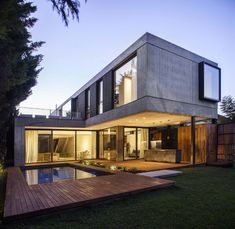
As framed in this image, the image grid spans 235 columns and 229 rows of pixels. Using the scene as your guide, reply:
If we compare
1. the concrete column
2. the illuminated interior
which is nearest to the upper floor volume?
the concrete column

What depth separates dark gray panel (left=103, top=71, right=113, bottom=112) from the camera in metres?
12.5

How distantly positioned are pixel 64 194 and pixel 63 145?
11.2 meters

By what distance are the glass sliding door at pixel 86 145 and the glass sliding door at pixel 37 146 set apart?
2.41m

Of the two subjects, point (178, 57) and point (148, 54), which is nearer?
point (148, 54)

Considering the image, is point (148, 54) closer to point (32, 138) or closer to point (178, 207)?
point (178, 207)

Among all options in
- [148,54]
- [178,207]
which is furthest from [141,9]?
[178,207]

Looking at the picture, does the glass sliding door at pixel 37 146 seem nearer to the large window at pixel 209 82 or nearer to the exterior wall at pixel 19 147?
the exterior wall at pixel 19 147

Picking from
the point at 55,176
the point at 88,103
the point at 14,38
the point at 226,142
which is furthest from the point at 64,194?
the point at 88,103

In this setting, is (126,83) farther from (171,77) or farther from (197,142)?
(197,142)

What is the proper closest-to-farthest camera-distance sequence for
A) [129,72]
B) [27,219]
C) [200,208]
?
[27,219] → [200,208] → [129,72]

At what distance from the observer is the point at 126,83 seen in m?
11.0

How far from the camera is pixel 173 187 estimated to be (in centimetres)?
600

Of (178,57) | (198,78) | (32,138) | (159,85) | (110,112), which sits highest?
(178,57)

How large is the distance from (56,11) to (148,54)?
227 inches
